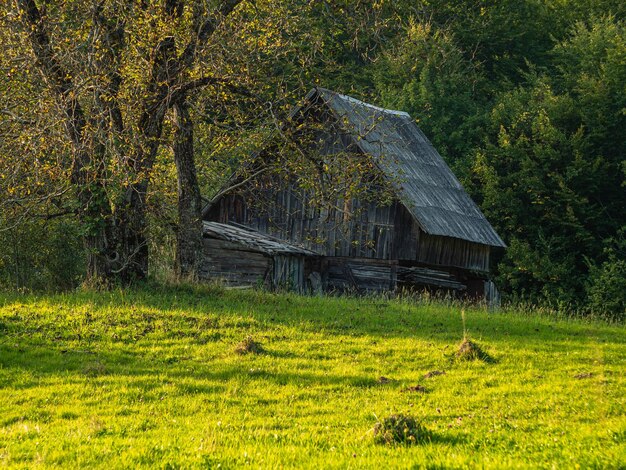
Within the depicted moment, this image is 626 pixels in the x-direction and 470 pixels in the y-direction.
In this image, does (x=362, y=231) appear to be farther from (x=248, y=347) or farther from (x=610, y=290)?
(x=248, y=347)

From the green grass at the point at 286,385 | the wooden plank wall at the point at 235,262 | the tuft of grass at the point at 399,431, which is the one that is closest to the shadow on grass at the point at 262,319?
the green grass at the point at 286,385

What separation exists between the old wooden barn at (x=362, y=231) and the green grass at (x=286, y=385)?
905 centimetres

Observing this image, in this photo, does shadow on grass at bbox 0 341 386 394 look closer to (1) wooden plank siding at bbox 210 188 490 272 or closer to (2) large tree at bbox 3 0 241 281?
(2) large tree at bbox 3 0 241 281

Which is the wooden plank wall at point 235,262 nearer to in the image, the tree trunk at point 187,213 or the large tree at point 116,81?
the tree trunk at point 187,213

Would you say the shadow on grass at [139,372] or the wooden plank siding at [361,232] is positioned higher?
the wooden plank siding at [361,232]

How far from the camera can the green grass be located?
321 inches

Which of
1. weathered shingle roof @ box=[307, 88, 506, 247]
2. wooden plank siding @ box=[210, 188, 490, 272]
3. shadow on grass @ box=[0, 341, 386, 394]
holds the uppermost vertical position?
weathered shingle roof @ box=[307, 88, 506, 247]

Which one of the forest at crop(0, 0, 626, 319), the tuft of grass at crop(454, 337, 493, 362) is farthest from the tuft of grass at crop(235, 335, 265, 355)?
the forest at crop(0, 0, 626, 319)

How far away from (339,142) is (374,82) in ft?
65.7

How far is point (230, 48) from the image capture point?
2019cm

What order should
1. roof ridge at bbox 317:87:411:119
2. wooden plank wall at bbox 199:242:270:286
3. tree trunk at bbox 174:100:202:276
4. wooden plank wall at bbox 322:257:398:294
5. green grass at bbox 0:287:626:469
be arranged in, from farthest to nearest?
wooden plank wall at bbox 322:257:398:294 < wooden plank wall at bbox 199:242:270:286 < roof ridge at bbox 317:87:411:119 < tree trunk at bbox 174:100:202:276 < green grass at bbox 0:287:626:469

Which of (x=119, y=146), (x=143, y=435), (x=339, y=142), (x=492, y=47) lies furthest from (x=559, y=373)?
(x=492, y=47)

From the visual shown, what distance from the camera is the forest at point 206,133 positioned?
1859 cm

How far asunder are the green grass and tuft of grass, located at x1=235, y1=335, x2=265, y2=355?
0.11 m
